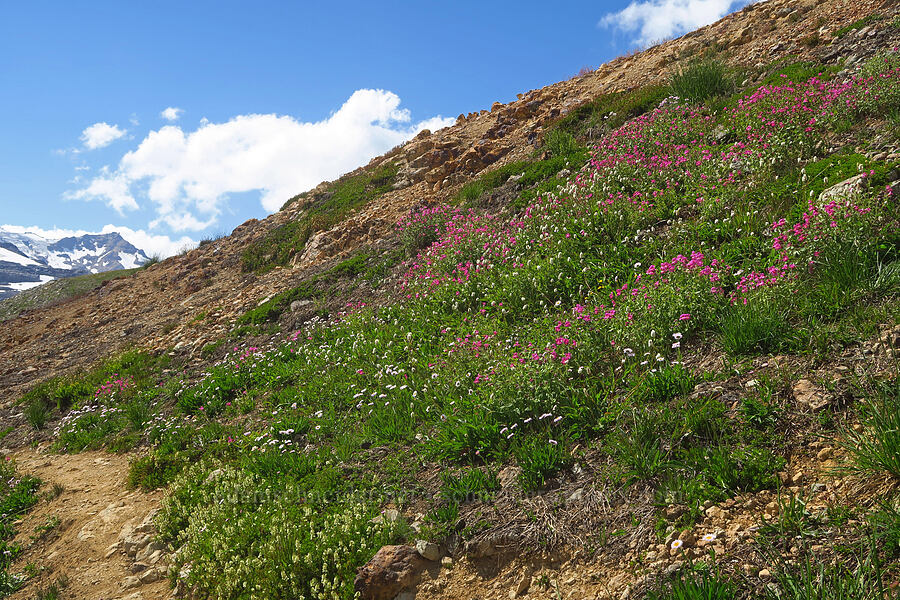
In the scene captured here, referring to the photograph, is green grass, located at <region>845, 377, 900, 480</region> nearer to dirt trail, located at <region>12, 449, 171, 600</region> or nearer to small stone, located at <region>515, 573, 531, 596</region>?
small stone, located at <region>515, 573, 531, 596</region>

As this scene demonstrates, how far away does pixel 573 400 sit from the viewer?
478 cm

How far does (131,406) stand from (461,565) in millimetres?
8226

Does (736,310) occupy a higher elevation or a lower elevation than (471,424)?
higher

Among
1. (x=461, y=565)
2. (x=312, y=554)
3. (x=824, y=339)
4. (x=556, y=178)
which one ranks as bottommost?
(x=461, y=565)

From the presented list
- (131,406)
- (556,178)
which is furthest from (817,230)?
(131,406)

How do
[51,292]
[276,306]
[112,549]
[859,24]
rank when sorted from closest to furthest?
1. [112,549]
2. [859,24]
3. [276,306]
4. [51,292]

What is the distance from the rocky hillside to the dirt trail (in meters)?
0.05

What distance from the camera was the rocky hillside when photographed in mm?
3361

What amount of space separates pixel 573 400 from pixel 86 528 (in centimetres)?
597

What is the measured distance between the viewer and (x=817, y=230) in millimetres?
5285

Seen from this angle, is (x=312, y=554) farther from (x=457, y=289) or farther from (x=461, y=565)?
(x=457, y=289)

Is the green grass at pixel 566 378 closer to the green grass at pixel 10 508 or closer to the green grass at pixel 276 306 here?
the green grass at pixel 10 508

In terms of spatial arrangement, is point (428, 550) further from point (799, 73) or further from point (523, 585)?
point (799, 73)

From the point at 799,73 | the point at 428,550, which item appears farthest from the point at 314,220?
the point at 428,550
